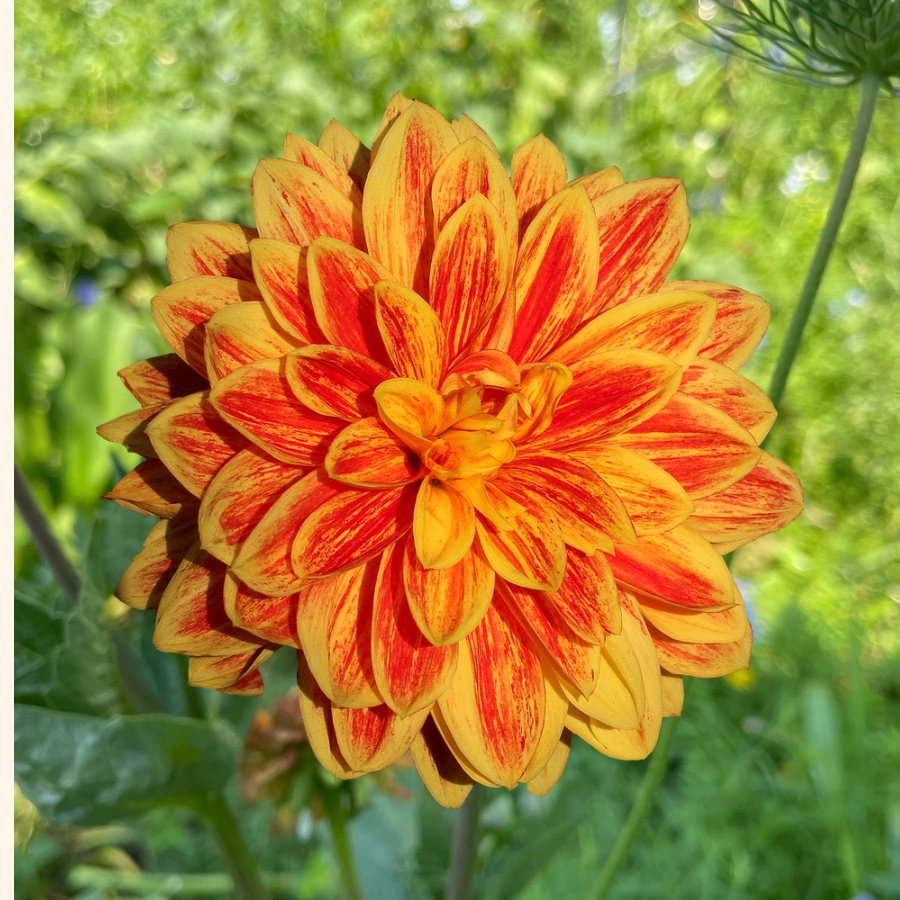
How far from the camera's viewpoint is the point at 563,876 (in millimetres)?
1124

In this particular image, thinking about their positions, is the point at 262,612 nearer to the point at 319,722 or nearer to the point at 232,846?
the point at 319,722

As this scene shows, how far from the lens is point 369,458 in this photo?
36cm

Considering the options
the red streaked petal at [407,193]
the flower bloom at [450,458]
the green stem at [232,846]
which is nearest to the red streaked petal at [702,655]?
the flower bloom at [450,458]

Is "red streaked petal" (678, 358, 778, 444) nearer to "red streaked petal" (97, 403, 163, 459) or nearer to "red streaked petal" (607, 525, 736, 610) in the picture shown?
"red streaked petal" (607, 525, 736, 610)

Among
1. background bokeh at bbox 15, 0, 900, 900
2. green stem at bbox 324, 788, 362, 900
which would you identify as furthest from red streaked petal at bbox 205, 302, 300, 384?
green stem at bbox 324, 788, 362, 900

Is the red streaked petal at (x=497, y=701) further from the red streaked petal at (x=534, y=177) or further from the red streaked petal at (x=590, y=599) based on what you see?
the red streaked petal at (x=534, y=177)

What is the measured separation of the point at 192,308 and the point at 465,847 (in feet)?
1.11

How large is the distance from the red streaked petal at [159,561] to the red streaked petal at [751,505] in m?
0.24

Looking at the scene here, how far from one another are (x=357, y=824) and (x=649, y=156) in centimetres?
170

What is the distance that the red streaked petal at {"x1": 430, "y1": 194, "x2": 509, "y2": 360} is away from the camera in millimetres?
349

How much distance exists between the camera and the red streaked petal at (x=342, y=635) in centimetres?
33

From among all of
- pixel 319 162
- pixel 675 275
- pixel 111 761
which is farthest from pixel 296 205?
pixel 675 275

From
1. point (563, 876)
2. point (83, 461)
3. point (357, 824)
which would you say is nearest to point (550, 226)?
point (357, 824)

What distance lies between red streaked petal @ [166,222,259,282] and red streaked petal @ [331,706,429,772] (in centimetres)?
21
